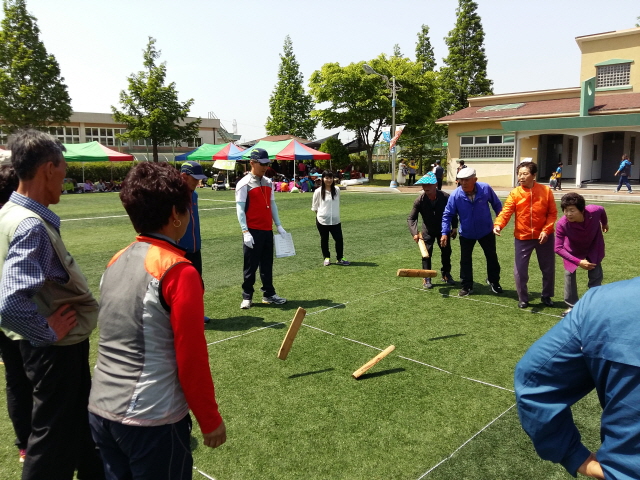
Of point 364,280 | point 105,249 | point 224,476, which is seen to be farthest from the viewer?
point 105,249

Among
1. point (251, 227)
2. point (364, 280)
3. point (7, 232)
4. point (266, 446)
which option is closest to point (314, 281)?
point (364, 280)

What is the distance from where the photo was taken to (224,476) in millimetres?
3309

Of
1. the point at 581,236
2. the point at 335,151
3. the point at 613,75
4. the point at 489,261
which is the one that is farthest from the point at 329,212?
the point at 613,75

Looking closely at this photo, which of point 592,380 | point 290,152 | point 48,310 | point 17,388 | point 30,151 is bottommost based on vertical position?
point 17,388

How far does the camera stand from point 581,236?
230 inches

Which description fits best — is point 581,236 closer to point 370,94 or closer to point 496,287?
point 496,287

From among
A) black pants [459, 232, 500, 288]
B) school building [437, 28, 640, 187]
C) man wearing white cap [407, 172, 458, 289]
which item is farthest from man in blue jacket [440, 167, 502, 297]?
school building [437, 28, 640, 187]

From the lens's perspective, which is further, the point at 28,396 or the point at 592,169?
the point at 592,169

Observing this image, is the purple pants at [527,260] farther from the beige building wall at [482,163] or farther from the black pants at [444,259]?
the beige building wall at [482,163]

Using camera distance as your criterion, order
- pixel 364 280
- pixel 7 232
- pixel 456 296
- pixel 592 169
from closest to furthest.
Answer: pixel 7 232 < pixel 456 296 < pixel 364 280 < pixel 592 169

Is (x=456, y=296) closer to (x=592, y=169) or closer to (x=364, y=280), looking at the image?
(x=364, y=280)

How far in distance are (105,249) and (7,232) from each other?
9.98 metres

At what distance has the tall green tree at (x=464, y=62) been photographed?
143ft

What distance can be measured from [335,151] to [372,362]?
33.7 metres
